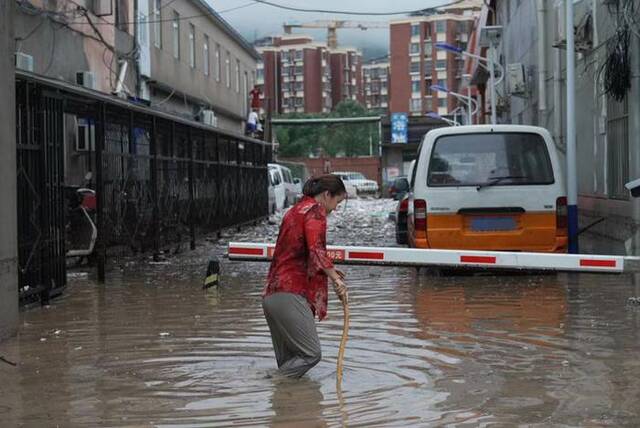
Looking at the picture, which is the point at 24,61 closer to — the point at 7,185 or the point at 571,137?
the point at 7,185

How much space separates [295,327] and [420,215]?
17.1 ft

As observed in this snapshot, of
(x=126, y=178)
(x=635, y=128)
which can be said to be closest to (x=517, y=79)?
(x=635, y=128)

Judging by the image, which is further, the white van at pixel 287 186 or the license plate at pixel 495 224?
the white van at pixel 287 186

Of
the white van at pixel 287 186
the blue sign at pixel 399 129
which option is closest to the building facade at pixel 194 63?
the white van at pixel 287 186

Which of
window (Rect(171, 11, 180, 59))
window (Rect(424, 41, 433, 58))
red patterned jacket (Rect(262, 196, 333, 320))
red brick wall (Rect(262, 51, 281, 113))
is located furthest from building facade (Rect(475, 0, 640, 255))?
red brick wall (Rect(262, 51, 281, 113))

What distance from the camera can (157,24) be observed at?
28.3m

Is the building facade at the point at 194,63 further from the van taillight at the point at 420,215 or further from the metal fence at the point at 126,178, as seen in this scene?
the van taillight at the point at 420,215

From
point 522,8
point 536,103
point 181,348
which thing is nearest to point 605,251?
point 181,348

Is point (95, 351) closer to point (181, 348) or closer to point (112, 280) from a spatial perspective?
point (181, 348)

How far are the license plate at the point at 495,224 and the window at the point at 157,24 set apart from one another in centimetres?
1875

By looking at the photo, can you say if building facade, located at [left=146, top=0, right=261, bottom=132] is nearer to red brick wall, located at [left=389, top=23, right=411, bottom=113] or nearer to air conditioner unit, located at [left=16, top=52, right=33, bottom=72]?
air conditioner unit, located at [left=16, top=52, right=33, bottom=72]

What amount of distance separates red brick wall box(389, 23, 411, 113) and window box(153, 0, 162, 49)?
3446 inches

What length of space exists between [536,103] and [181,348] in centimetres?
1824

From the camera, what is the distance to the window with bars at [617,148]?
43.7 ft
